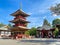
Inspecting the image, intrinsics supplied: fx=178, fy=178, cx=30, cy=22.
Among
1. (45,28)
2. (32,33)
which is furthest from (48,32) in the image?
(32,33)

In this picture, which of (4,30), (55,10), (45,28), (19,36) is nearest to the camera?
(55,10)

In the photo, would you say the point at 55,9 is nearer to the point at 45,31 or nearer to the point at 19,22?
the point at 19,22

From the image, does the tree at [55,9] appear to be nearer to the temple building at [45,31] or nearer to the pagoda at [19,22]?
the pagoda at [19,22]

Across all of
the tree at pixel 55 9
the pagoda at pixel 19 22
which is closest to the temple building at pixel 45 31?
the pagoda at pixel 19 22

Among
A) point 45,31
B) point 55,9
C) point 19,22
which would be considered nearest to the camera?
point 55,9

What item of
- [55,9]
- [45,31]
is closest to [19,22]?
[45,31]

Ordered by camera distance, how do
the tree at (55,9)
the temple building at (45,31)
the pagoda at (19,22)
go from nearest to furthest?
the tree at (55,9) → the pagoda at (19,22) → the temple building at (45,31)

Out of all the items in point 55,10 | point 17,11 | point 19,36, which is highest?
point 17,11

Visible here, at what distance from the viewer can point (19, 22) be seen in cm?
4534

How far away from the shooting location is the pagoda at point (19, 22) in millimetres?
43981

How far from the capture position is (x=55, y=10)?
3067 centimetres

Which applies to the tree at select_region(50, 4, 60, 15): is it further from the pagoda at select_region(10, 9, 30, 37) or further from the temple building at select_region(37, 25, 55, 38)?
the temple building at select_region(37, 25, 55, 38)

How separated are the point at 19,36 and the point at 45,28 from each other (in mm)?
9674

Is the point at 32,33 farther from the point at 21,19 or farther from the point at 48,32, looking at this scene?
the point at 21,19
